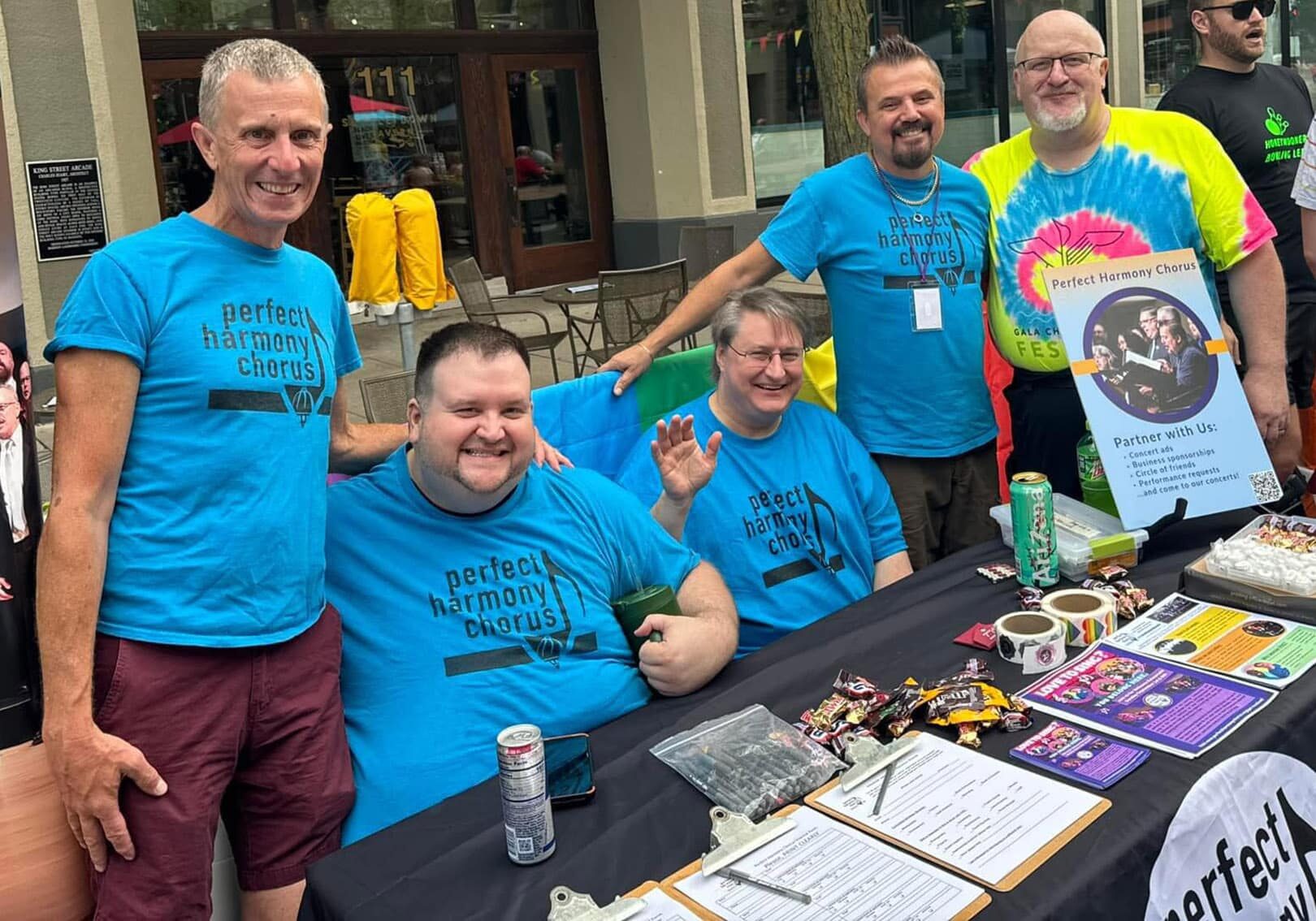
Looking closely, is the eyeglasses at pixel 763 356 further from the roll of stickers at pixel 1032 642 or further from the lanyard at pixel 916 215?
the roll of stickers at pixel 1032 642

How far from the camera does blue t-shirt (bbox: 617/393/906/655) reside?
2.85 meters

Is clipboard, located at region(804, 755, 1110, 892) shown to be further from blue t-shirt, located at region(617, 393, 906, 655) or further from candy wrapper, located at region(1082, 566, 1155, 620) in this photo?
blue t-shirt, located at region(617, 393, 906, 655)

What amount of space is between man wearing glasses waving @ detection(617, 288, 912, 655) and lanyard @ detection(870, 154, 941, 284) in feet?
1.36

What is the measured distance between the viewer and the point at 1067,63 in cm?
303

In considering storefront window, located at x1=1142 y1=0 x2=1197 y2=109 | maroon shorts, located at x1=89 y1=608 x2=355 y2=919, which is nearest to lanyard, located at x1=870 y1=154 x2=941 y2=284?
maroon shorts, located at x1=89 y1=608 x2=355 y2=919

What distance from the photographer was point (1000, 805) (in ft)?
5.69

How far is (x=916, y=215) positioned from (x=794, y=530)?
1012 mm

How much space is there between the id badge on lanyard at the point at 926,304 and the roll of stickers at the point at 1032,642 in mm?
1153

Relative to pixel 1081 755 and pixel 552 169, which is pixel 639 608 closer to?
pixel 1081 755

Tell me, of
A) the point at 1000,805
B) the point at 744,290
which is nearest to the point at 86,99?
the point at 744,290

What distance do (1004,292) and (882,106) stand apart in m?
0.64

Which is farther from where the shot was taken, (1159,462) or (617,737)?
(1159,462)

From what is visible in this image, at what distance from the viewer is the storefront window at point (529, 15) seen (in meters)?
12.7

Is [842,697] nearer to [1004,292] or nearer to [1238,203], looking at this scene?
[1004,292]
